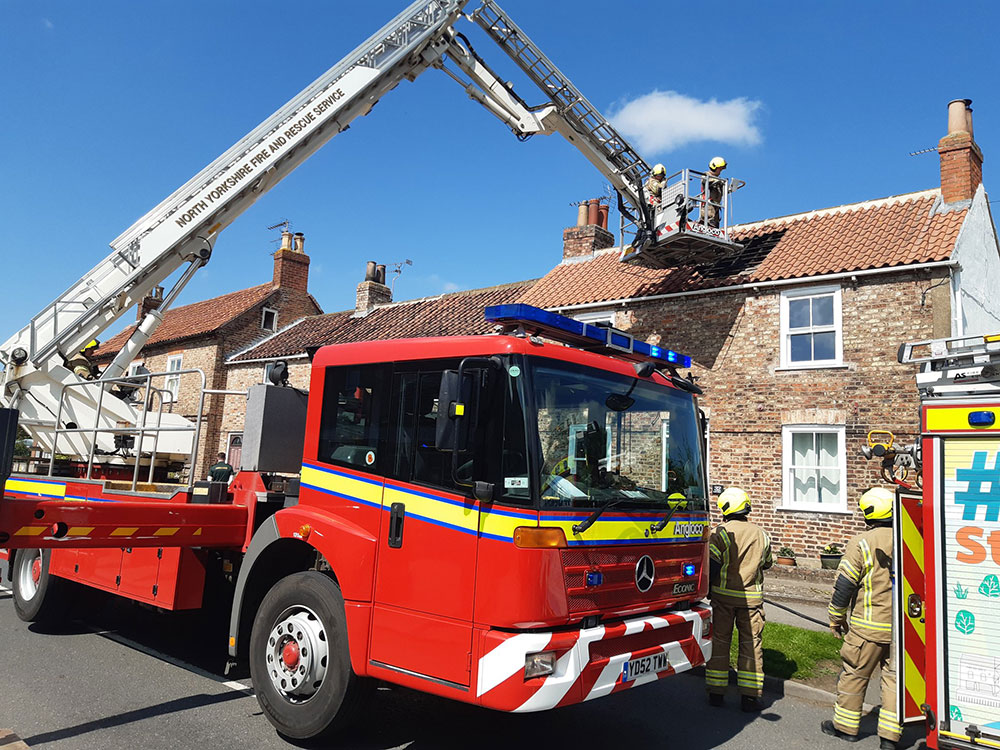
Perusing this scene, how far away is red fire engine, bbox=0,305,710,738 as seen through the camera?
13.9 ft

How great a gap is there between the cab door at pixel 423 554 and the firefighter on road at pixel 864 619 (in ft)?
10.2

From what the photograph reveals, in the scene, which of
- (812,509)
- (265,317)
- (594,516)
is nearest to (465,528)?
(594,516)

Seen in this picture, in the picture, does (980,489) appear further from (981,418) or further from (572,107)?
(572,107)

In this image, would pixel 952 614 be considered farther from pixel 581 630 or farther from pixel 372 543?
pixel 372 543

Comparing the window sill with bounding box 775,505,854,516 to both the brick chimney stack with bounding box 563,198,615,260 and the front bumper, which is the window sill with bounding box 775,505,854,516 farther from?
the front bumper

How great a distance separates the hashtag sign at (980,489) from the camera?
15.0ft

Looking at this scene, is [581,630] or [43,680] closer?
[581,630]

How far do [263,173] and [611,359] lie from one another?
6.94 meters

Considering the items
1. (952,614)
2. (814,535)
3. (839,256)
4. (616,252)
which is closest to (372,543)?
(952,614)

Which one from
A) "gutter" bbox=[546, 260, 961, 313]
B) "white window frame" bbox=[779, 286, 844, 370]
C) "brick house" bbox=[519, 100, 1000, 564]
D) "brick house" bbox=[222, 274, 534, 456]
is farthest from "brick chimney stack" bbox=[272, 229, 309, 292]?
"white window frame" bbox=[779, 286, 844, 370]

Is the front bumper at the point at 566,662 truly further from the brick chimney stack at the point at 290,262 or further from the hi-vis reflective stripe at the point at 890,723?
the brick chimney stack at the point at 290,262

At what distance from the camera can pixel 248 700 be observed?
5.93 meters

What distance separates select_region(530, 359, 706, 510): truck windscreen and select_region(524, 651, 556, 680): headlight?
2.75ft

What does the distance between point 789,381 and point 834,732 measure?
346 inches
